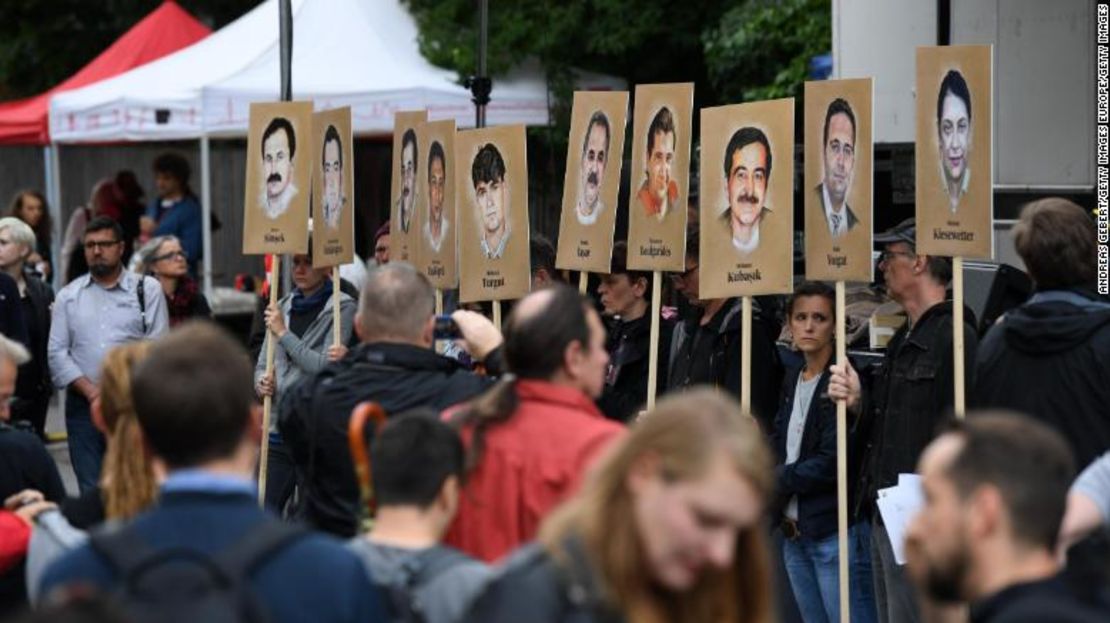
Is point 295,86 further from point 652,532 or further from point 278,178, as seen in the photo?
point 652,532

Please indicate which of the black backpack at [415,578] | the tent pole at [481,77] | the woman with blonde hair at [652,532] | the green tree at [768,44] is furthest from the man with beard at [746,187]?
the green tree at [768,44]

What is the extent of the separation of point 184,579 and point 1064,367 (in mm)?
3755

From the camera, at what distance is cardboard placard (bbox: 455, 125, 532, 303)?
8641 millimetres

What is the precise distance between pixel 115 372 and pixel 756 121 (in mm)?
3466

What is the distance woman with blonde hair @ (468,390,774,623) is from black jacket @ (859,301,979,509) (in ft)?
12.1

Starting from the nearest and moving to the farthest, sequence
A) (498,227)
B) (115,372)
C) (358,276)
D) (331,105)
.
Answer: (115,372), (498,227), (358,276), (331,105)

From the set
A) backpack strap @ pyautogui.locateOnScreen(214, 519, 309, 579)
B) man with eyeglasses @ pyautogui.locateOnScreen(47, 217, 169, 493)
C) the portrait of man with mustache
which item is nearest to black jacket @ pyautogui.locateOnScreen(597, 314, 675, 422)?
the portrait of man with mustache

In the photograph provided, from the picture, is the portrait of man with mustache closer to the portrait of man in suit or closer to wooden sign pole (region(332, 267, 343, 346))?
wooden sign pole (region(332, 267, 343, 346))

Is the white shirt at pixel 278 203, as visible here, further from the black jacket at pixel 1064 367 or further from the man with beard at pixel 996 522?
the man with beard at pixel 996 522

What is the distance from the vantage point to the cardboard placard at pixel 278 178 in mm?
9359

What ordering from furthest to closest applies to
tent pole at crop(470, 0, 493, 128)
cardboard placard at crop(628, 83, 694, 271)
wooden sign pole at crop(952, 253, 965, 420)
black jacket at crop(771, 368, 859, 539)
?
tent pole at crop(470, 0, 493, 128) < cardboard placard at crop(628, 83, 694, 271) < black jacket at crop(771, 368, 859, 539) < wooden sign pole at crop(952, 253, 965, 420)

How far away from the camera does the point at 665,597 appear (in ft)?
11.3

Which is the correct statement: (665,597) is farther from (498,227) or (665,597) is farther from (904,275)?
(498,227)

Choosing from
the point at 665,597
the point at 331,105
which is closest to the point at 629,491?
the point at 665,597
